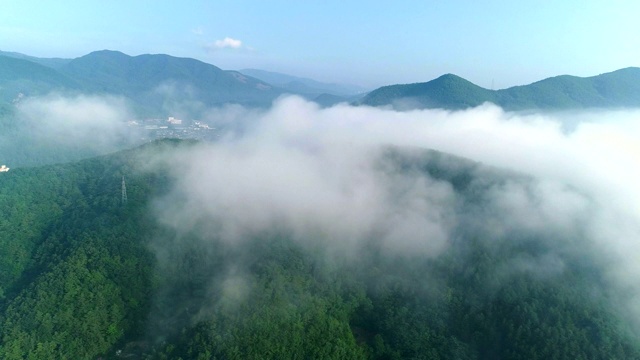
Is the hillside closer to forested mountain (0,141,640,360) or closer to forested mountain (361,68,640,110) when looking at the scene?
forested mountain (0,141,640,360)

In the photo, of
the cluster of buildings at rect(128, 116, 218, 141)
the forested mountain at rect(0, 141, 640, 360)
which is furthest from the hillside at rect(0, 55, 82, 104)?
the forested mountain at rect(0, 141, 640, 360)

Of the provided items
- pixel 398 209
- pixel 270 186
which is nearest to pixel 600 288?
pixel 398 209

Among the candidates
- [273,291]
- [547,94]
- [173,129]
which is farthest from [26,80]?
[547,94]

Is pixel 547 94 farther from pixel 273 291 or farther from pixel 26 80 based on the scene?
pixel 26 80

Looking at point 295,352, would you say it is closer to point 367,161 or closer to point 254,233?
point 254,233

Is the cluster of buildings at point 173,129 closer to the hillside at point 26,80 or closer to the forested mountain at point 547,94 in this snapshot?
the hillside at point 26,80

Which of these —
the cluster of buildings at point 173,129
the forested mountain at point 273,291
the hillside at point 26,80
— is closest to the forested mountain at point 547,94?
the cluster of buildings at point 173,129
